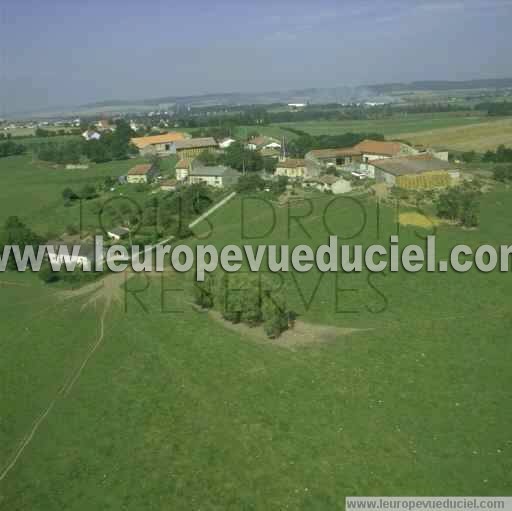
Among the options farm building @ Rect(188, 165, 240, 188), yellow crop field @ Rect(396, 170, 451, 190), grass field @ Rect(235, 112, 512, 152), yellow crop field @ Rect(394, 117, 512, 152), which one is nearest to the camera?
yellow crop field @ Rect(396, 170, 451, 190)

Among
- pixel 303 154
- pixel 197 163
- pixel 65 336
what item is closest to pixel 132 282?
pixel 65 336

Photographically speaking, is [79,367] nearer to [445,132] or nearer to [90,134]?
[445,132]

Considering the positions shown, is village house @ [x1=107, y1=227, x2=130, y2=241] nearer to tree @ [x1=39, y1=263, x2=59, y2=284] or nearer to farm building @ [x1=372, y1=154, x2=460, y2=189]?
tree @ [x1=39, y1=263, x2=59, y2=284]

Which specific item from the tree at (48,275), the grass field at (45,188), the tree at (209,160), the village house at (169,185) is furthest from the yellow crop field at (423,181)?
the tree at (48,275)

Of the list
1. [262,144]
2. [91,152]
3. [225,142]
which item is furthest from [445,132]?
[91,152]

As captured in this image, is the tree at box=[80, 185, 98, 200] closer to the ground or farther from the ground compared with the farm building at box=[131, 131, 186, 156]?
closer to the ground

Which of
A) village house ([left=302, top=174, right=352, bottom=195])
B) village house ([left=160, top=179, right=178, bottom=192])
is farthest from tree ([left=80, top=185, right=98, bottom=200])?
village house ([left=302, top=174, right=352, bottom=195])
